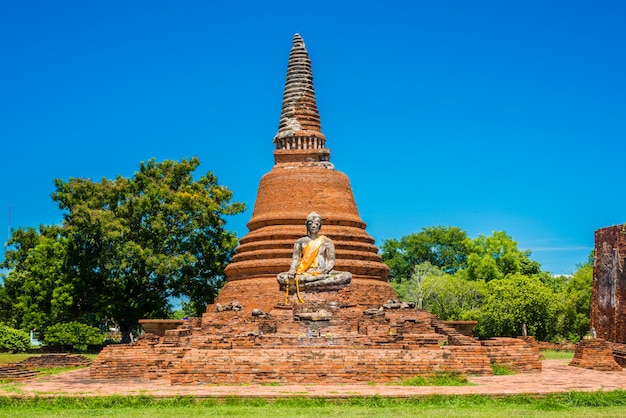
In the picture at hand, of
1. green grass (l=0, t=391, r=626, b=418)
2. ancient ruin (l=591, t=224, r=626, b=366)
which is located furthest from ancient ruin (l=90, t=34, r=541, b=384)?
ancient ruin (l=591, t=224, r=626, b=366)

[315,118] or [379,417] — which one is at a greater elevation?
[315,118]

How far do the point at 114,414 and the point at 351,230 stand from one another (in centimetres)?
1505

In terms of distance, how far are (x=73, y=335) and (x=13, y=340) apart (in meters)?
3.54

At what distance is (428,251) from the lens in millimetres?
57844

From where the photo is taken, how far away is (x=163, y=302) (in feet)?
110

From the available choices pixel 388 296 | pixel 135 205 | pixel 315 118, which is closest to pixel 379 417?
pixel 388 296

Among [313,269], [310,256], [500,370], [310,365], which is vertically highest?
[310,256]

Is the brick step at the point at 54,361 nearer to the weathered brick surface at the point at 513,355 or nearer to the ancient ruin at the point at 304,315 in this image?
the ancient ruin at the point at 304,315

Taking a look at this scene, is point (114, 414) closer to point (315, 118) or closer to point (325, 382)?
point (325, 382)

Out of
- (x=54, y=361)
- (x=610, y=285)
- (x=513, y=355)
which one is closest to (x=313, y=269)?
(x=513, y=355)

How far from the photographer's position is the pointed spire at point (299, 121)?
89.5 feet

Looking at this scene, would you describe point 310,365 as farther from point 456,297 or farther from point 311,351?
point 456,297

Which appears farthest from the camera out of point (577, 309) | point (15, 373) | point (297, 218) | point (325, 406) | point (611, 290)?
point (577, 309)

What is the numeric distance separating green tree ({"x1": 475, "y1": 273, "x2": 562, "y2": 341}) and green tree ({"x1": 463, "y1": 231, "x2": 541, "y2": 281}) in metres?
7.86
